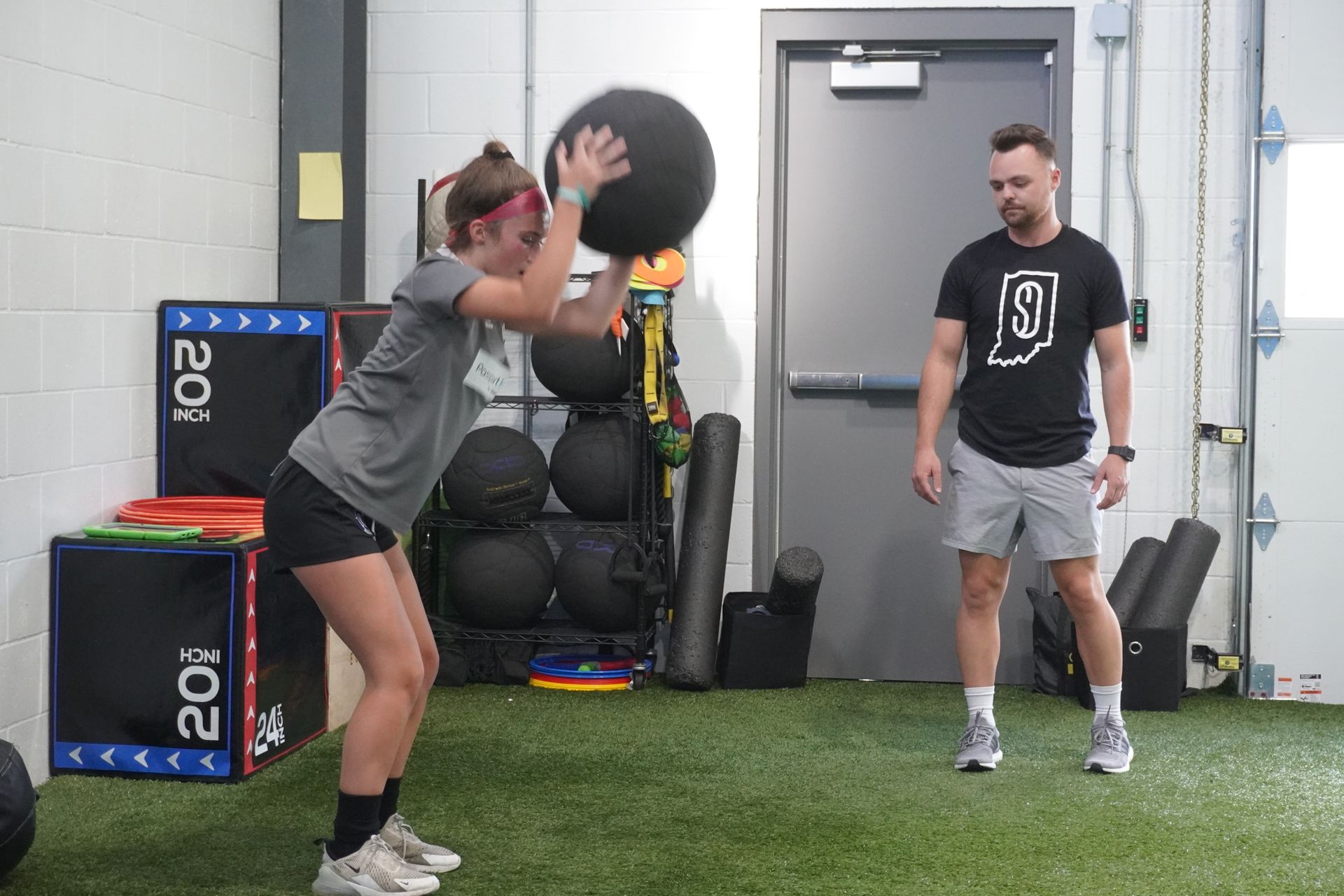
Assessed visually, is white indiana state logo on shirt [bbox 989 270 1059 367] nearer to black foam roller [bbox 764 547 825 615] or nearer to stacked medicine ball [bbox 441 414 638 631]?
black foam roller [bbox 764 547 825 615]

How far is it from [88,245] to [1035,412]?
2.35 m

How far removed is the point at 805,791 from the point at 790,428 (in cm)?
159

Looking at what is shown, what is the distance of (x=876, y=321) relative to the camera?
180 inches

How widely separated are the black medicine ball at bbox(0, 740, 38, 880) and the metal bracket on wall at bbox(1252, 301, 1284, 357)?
3639 millimetres

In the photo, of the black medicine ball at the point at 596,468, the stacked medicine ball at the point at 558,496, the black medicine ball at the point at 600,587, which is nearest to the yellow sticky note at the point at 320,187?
the stacked medicine ball at the point at 558,496

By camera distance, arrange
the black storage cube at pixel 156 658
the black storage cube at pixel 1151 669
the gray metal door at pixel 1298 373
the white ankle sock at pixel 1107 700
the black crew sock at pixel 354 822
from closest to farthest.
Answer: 1. the black crew sock at pixel 354 822
2. the black storage cube at pixel 156 658
3. the white ankle sock at pixel 1107 700
4. the black storage cube at pixel 1151 669
5. the gray metal door at pixel 1298 373

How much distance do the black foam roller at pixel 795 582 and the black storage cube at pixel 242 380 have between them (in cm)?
145

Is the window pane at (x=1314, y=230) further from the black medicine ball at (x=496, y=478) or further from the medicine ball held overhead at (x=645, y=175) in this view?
the medicine ball held overhead at (x=645, y=175)

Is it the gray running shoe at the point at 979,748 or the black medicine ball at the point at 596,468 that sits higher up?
the black medicine ball at the point at 596,468

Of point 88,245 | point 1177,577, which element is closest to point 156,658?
point 88,245

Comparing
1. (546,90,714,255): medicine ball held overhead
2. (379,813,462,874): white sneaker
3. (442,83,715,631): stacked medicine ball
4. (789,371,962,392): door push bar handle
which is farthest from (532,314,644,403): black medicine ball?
(546,90,714,255): medicine ball held overhead

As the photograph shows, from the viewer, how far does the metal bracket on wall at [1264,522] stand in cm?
439

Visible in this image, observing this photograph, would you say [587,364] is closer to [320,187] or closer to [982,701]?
[320,187]

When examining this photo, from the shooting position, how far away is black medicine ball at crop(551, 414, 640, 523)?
4273mm
